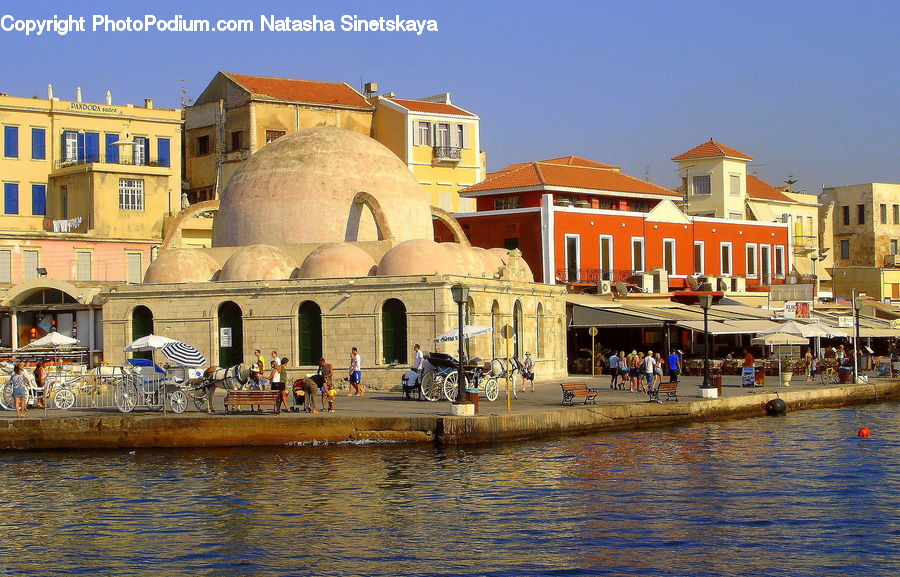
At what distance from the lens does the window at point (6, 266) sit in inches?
1896

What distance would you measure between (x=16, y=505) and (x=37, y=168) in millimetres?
33671

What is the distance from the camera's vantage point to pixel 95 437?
26.6m

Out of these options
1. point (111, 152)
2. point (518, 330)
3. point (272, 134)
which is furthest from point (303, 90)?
point (518, 330)

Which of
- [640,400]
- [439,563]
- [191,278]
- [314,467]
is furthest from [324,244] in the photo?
[439,563]

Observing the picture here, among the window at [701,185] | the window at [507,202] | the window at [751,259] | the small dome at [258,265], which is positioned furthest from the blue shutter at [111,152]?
the window at [701,185]

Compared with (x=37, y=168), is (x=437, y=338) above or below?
below

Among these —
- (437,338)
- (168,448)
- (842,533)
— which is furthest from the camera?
(437,338)

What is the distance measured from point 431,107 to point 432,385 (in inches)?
1269

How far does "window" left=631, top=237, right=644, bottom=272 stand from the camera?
5045 centimetres

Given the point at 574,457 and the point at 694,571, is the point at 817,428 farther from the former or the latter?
the point at 694,571

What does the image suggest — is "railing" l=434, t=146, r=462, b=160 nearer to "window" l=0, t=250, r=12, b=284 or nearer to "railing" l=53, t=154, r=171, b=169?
"railing" l=53, t=154, r=171, b=169

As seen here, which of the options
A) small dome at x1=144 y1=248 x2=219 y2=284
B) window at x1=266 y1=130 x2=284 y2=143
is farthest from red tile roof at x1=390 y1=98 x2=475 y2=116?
small dome at x1=144 y1=248 x2=219 y2=284

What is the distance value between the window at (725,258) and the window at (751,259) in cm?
146

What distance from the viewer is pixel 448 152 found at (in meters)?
59.4
